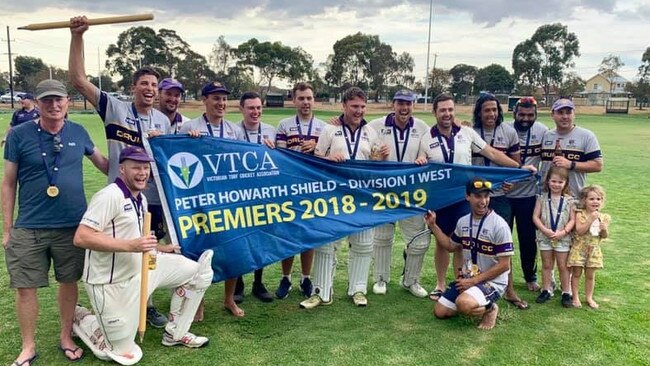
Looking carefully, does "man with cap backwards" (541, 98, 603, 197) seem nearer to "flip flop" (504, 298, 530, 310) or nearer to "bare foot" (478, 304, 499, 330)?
"flip flop" (504, 298, 530, 310)

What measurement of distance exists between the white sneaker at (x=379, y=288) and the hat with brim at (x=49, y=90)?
365 cm

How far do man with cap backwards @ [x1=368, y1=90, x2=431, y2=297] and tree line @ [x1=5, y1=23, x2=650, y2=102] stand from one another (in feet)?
216

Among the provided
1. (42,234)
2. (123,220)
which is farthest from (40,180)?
(123,220)

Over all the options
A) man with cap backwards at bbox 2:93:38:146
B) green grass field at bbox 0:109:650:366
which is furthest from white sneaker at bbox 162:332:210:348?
man with cap backwards at bbox 2:93:38:146

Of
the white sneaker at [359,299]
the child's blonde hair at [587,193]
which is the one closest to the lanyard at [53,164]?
the white sneaker at [359,299]

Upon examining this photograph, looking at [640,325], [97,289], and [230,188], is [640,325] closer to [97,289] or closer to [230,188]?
[230,188]

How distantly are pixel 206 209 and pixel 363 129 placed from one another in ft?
6.12

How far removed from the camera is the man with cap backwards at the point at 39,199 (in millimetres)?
3859

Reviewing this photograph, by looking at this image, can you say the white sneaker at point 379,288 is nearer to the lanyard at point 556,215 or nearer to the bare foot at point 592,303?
the lanyard at point 556,215

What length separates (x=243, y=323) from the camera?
189 inches

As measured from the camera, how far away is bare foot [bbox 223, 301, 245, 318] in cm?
497

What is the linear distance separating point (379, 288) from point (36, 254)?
3406mm

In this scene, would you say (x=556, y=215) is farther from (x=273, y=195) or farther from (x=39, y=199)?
(x=39, y=199)

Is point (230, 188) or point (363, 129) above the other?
point (363, 129)
